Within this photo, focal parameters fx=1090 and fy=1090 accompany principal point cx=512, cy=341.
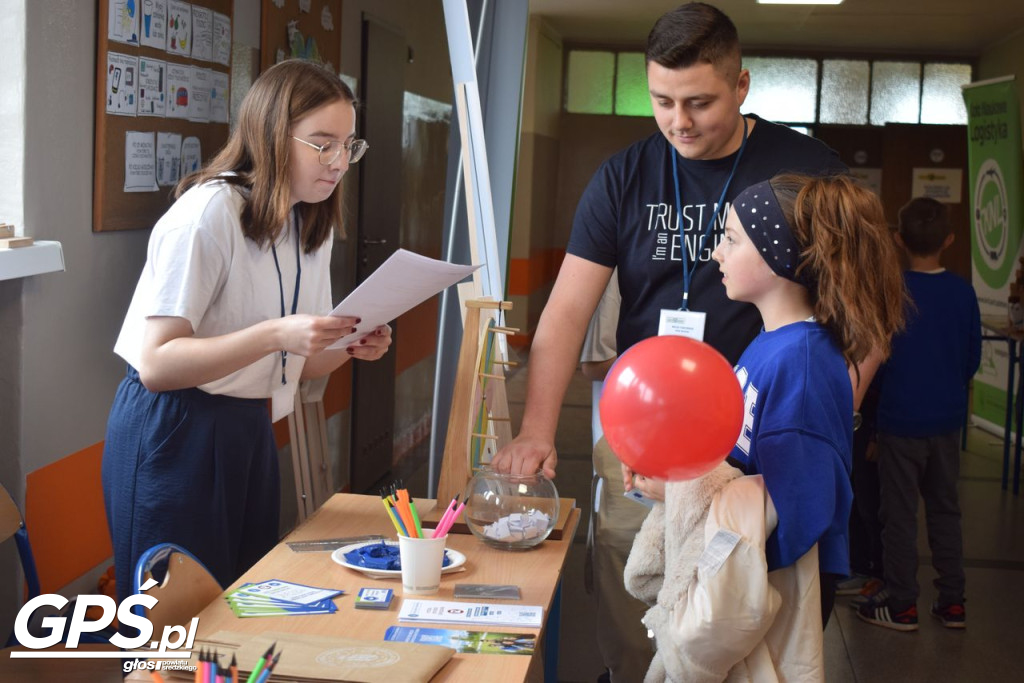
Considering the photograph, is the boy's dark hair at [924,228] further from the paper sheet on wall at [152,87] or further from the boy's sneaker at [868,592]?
the paper sheet on wall at [152,87]

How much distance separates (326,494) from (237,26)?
5.53 ft

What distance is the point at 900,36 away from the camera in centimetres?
1066

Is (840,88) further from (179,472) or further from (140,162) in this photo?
(179,472)

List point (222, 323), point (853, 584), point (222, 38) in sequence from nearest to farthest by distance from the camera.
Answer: point (222, 323) → point (222, 38) → point (853, 584)

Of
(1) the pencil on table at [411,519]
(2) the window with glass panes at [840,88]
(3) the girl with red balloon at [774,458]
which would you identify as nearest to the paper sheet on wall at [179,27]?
(1) the pencil on table at [411,519]

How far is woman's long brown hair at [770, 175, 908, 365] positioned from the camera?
5.45 feet

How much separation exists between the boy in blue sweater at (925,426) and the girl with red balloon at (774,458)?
2306mm

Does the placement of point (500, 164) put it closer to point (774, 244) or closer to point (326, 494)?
point (326, 494)

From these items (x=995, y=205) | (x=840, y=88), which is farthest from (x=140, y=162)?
(x=840, y=88)

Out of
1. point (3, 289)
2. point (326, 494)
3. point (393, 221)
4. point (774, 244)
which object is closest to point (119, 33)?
point (3, 289)

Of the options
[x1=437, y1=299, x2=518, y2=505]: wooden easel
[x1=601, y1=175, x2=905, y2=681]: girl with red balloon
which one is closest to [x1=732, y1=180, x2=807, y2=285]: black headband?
[x1=601, y1=175, x2=905, y2=681]: girl with red balloon

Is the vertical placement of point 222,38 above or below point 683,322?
above

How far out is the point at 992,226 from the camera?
7047mm

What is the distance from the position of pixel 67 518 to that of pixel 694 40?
1978 mm
